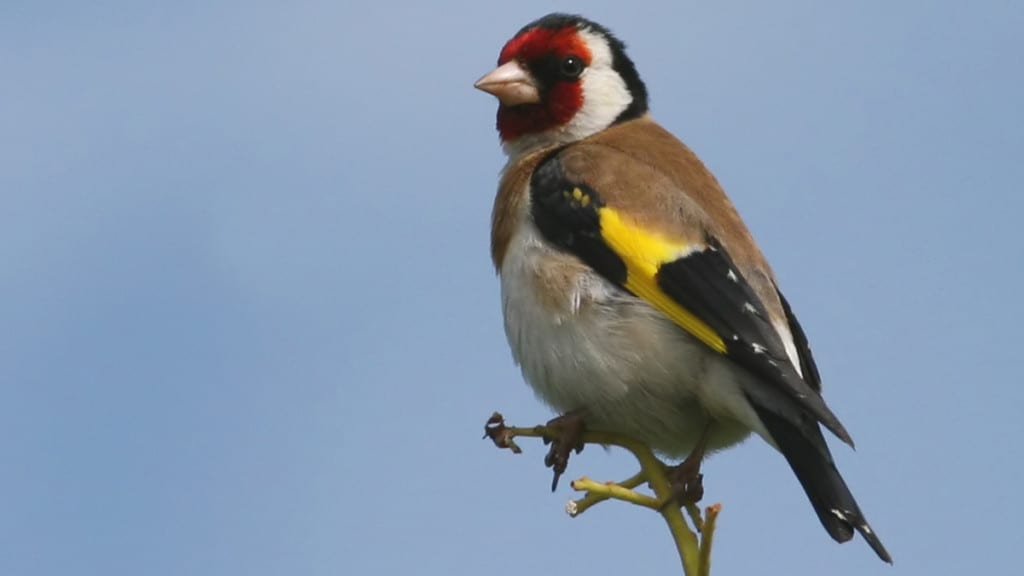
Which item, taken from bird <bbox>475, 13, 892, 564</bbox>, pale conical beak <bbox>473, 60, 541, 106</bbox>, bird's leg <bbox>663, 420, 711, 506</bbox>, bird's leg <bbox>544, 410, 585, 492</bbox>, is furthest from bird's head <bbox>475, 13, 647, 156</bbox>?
bird's leg <bbox>663, 420, 711, 506</bbox>

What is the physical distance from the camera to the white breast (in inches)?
210

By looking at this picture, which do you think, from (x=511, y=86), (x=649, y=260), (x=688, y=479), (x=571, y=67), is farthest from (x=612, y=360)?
(x=571, y=67)

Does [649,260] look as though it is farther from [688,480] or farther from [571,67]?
[571,67]

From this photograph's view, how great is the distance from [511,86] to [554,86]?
216mm

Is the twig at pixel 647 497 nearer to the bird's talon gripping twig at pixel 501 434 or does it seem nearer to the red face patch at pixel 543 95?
the bird's talon gripping twig at pixel 501 434

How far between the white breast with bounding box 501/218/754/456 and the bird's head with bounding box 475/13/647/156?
1295mm

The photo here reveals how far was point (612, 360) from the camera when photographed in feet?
17.7

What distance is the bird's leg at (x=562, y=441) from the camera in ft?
17.3

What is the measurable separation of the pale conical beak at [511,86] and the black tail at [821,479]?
2365 millimetres

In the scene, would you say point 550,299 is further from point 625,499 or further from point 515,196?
point 625,499

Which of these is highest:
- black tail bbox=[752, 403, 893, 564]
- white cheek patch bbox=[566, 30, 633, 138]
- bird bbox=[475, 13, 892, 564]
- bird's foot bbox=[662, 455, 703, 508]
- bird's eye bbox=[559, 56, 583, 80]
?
bird's eye bbox=[559, 56, 583, 80]

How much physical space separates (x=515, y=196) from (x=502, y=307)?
0.58m

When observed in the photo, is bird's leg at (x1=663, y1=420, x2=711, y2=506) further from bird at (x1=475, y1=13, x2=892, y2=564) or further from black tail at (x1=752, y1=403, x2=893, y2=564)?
black tail at (x1=752, y1=403, x2=893, y2=564)

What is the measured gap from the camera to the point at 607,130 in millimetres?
6898
